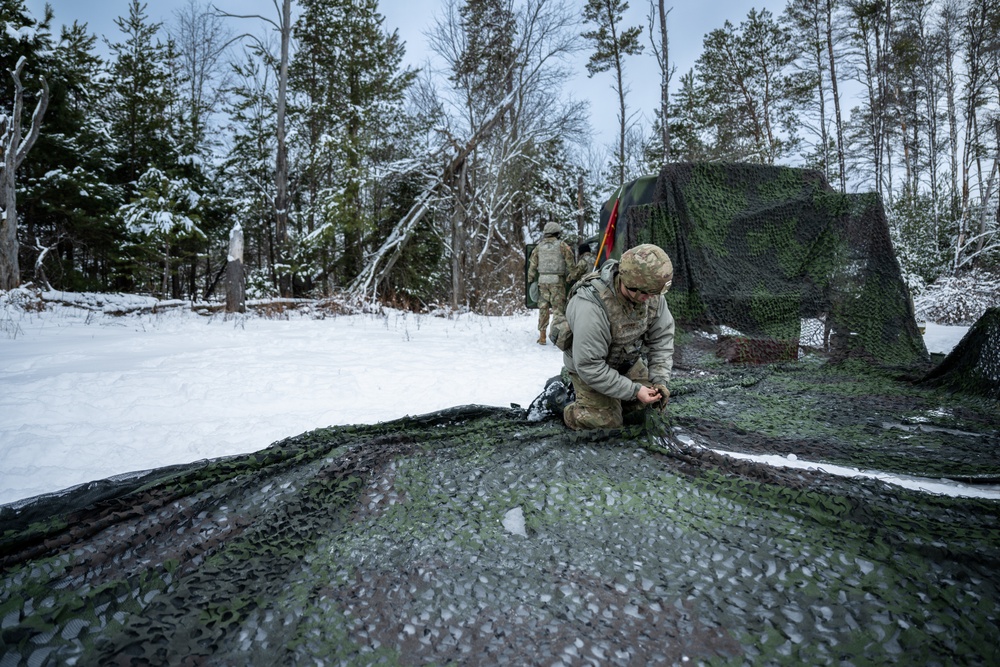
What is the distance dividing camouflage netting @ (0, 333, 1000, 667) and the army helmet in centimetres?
76

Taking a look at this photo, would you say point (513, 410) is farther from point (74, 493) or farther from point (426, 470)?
point (74, 493)

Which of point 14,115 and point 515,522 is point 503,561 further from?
point 14,115

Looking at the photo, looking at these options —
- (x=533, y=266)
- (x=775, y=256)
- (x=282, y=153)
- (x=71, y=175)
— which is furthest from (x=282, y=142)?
(x=775, y=256)

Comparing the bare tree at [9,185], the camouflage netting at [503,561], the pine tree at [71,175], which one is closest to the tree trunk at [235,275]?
the bare tree at [9,185]

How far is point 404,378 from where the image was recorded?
4.22 m

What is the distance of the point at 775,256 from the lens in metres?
5.29

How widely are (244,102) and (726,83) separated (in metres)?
15.0

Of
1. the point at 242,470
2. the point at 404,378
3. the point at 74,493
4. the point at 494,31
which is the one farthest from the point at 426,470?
the point at 494,31

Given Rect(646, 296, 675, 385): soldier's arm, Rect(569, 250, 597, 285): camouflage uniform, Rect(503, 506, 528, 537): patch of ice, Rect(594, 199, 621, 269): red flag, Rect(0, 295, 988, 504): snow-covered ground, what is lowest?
Rect(503, 506, 528, 537): patch of ice

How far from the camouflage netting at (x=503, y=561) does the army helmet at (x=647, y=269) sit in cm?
76

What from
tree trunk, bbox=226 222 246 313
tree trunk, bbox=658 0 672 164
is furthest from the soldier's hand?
tree trunk, bbox=658 0 672 164

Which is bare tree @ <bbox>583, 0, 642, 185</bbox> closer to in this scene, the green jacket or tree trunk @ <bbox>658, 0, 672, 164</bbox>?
tree trunk @ <bbox>658, 0, 672, 164</bbox>

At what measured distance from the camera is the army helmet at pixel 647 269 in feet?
7.34

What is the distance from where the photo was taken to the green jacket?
243 cm
